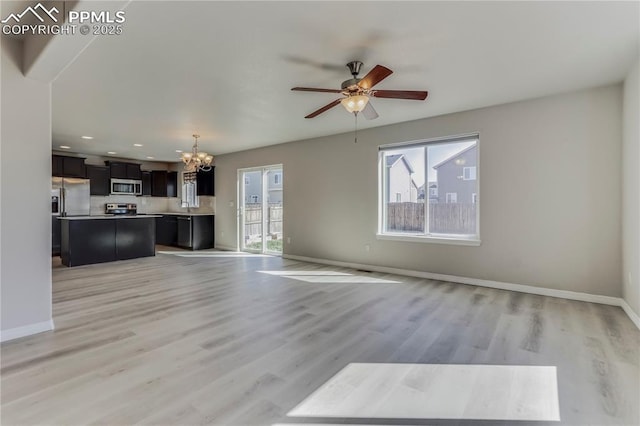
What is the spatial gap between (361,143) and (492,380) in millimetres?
4278

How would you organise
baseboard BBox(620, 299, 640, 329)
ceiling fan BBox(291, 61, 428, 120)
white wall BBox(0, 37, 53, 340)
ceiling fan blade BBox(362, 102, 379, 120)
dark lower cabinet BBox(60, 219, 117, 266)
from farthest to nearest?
1. dark lower cabinet BBox(60, 219, 117, 266)
2. ceiling fan blade BBox(362, 102, 379, 120)
3. baseboard BBox(620, 299, 640, 329)
4. ceiling fan BBox(291, 61, 428, 120)
5. white wall BBox(0, 37, 53, 340)

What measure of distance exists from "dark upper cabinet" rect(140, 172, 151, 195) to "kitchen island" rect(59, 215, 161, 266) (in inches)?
104

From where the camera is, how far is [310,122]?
16.4 feet

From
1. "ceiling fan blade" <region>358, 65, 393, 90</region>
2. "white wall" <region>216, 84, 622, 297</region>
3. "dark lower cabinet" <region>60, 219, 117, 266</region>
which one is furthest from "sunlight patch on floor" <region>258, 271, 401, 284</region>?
"dark lower cabinet" <region>60, 219, 117, 266</region>

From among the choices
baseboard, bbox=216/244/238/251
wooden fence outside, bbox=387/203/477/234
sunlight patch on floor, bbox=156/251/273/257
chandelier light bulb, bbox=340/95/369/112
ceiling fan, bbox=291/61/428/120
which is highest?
ceiling fan, bbox=291/61/428/120

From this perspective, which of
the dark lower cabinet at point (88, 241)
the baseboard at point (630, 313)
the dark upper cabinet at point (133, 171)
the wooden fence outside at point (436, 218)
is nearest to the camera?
the baseboard at point (630, 313)

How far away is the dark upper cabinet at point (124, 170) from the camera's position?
8.20 meters

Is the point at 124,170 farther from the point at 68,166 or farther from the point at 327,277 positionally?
the point at 327,277

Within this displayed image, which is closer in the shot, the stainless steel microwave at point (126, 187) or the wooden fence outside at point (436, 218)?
the wooden fence outside at point (436, 218)

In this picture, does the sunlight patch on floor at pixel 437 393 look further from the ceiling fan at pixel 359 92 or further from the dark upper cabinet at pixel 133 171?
the dark upper cabinet at pixel 133 171

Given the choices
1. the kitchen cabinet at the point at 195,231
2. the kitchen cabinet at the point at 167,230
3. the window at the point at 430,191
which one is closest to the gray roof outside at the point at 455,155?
the window at the point at 430,191

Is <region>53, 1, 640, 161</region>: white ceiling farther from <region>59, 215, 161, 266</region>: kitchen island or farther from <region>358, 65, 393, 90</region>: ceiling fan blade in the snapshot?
<region>59, 215, 161, 266</region>: kitchen island

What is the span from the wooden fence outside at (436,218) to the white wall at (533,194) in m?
0.24

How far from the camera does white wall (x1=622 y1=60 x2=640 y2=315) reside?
2945 millimetres
